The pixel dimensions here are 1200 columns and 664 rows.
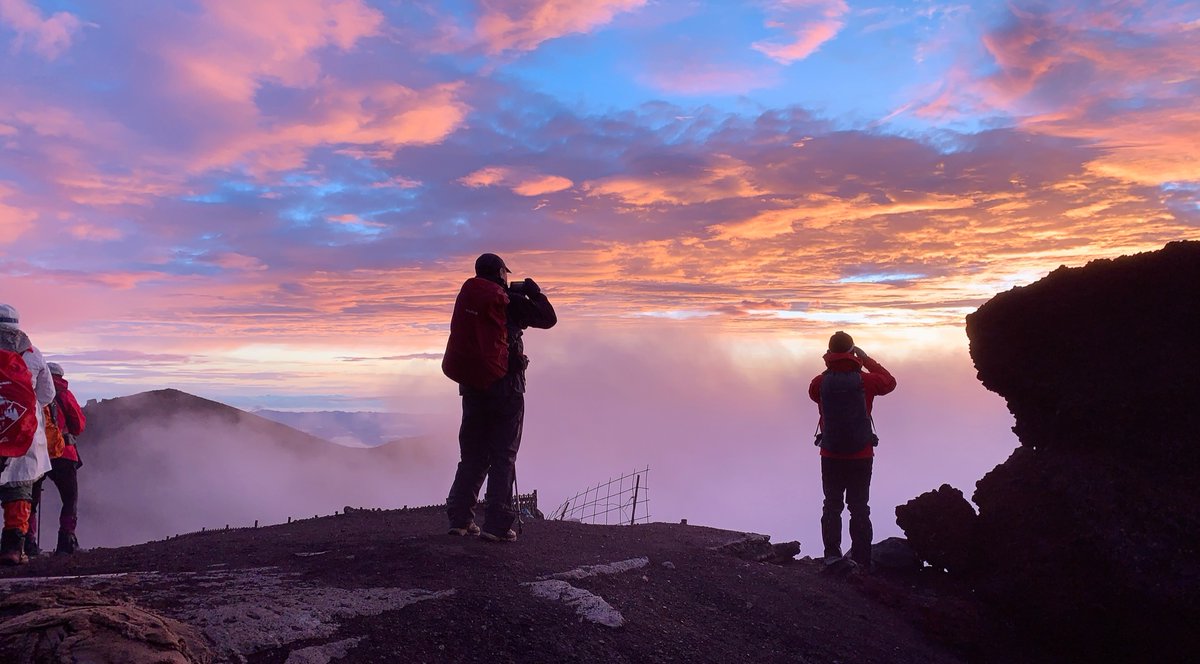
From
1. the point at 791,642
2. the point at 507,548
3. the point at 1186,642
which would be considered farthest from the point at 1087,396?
the point at 507,548

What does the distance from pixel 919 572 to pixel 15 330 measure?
33.2ft

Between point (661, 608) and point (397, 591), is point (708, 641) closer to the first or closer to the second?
point (661, 608)

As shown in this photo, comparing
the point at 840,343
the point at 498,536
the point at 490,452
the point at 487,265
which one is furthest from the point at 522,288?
the point at 840,343

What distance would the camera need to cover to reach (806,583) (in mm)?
8234

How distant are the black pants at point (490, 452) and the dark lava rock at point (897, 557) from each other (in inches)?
183

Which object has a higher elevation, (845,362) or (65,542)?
(845,362)

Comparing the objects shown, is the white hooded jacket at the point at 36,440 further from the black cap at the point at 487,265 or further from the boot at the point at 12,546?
the black cap at the point at 487,265

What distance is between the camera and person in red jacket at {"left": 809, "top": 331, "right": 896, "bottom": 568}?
956 cm

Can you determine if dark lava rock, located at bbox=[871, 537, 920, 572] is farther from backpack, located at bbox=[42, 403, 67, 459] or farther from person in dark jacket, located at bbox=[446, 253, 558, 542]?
backpack, located at bbox=[42, 403, 67, 459]

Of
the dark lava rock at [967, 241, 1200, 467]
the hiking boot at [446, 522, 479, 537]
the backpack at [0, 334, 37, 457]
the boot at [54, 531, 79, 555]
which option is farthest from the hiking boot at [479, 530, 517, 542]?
the boot at [54, 531, 79, 555]

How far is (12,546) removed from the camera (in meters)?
7.84

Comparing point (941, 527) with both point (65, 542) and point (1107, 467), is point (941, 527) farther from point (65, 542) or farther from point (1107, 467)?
point (65, 542)

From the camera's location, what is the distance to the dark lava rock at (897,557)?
9.61m

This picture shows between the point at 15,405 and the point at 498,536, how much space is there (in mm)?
4784
